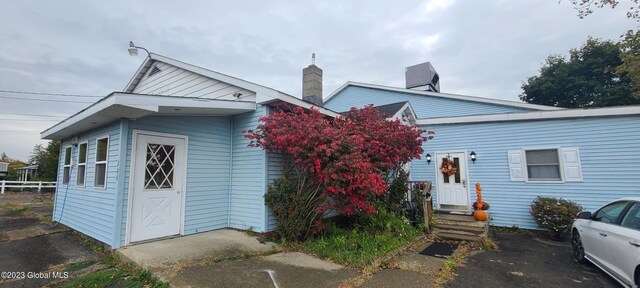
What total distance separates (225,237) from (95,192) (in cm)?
301

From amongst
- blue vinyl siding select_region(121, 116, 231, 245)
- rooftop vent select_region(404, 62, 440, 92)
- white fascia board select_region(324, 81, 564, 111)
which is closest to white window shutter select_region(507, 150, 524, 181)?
white fascia board select_region(324, 81, 564, 111)

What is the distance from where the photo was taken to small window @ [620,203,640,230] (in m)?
3.59

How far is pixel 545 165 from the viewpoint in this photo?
8.23 meters

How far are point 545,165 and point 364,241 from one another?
6620 mm

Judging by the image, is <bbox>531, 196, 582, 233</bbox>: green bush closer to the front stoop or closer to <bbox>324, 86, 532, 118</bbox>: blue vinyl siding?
the front stoop

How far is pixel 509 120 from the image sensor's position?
28.5 ft

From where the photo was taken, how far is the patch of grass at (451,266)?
13.8 ft

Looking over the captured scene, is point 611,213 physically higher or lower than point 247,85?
lower

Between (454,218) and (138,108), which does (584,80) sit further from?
(138,108)

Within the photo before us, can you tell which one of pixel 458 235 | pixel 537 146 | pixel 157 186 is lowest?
pixel 458 235

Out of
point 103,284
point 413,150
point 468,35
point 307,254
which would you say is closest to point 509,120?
point 413,150

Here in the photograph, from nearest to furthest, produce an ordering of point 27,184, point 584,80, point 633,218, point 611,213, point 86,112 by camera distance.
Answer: point 633,218, point 611,213, point 86,112, point 27,184, point 584,80

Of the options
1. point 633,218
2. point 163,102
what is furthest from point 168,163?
point 633,218

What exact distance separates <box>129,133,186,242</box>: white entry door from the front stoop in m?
6.49
